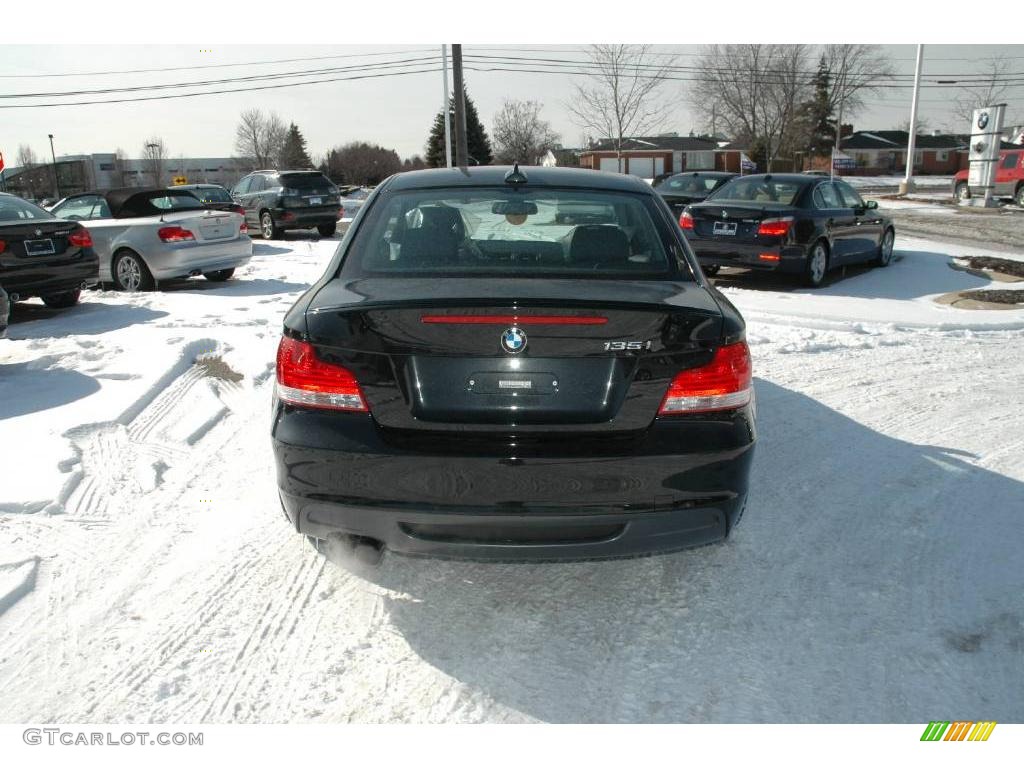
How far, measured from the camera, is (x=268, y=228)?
19.8 metres

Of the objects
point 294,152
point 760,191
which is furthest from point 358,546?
point 294,152

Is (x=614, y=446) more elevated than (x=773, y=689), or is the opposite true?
(x=614, y=446)

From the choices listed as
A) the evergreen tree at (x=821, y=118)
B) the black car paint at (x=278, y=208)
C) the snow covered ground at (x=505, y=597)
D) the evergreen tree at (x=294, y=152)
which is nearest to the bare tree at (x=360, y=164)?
the evergreen tree at (x=294, y=152)

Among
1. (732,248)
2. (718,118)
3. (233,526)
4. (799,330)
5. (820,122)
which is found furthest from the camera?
(820,122)

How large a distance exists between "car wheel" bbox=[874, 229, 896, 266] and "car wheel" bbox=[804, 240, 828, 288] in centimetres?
244

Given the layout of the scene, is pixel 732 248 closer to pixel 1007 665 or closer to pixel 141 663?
pixel 1007 665

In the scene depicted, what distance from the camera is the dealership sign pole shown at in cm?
Answer: 2739

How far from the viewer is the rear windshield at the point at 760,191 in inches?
433

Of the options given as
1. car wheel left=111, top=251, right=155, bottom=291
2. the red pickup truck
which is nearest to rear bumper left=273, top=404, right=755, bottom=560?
car wheel left=111, top=251, right=155, bottom=291

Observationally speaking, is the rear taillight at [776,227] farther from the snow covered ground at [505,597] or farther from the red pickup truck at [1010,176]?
the red pickup truck at [1010,176]

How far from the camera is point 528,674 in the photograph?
8.84 ft

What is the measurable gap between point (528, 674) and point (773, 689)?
2.62 ft

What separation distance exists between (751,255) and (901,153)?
95297 millimetres

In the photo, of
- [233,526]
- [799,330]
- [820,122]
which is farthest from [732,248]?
[820,122]
